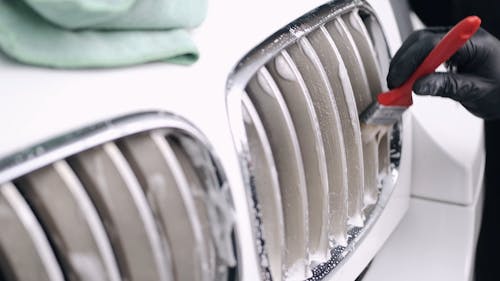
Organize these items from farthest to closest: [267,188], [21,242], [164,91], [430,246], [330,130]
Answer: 1. [430,246]
2. [330,130]
3. [267,188]
4. [164,91]
5. [21,242]

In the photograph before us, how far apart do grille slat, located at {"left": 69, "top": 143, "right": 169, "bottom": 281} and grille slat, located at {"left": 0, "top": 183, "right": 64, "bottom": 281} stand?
0.19 feet

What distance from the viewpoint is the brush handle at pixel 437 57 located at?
81 cm

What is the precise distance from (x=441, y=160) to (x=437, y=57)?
0.88 ft

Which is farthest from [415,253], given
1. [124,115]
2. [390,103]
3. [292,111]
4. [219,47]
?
[124,115]

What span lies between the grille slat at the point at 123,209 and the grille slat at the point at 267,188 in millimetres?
154

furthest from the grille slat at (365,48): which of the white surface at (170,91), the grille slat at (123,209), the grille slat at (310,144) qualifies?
the grille slat at (123,209)

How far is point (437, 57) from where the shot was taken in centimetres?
89

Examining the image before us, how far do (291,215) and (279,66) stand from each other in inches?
6.8

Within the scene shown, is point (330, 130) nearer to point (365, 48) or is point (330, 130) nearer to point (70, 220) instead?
point (365, 48)

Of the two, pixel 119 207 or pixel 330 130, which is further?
pixel 330 130

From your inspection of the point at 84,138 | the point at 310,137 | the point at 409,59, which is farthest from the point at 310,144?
the point at 84,138

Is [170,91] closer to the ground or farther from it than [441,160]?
farther from it

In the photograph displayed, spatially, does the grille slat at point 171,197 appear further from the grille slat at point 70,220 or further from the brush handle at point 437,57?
the brush handle at point 437,57

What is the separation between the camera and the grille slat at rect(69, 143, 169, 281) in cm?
55
